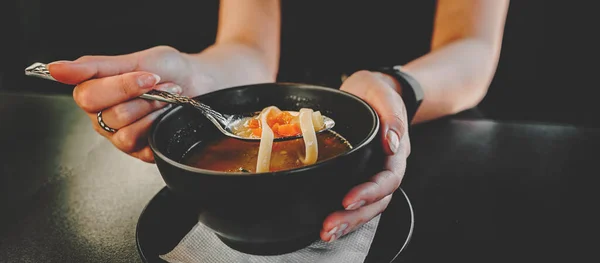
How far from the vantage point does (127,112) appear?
2.94 feet

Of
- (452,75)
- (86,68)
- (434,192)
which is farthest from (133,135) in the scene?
(452,75)

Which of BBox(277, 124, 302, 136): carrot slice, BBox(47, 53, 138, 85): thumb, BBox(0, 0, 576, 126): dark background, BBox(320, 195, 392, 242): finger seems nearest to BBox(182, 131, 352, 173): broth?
BBox(277, 124, 302, 136): carrot slice

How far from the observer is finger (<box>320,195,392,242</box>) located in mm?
634

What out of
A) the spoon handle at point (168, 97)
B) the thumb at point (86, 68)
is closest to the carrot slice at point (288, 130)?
the spoon handle at point (168, 97)

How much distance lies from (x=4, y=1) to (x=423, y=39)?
8.84ft

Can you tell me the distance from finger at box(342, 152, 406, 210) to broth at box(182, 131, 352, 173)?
0.10 m

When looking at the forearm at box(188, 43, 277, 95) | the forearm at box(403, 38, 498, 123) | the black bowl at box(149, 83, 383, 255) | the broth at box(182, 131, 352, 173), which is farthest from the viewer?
the forearm at box(403, 38, 498, 123)

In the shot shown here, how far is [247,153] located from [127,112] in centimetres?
27

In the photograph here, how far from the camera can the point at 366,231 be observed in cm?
70

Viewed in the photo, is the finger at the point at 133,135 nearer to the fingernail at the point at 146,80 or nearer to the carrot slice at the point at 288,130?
the fingernail at the point at 146,80

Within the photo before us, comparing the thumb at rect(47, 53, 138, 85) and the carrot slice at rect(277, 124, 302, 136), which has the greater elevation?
the thumb at rect(47, 53, 138, 85)

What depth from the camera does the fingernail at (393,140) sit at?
71 centimetres

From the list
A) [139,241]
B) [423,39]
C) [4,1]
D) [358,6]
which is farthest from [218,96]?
[4,1]

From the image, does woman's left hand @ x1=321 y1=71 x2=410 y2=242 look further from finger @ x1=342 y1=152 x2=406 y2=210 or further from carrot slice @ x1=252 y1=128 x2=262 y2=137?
carrot slice @ x1=252 y1=128 x2=262 y2=137
